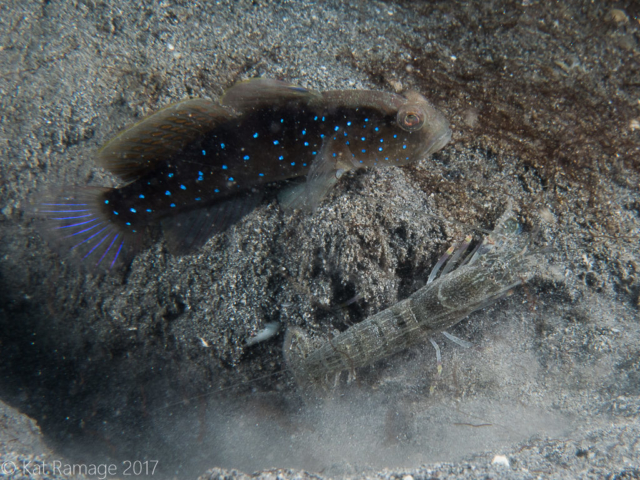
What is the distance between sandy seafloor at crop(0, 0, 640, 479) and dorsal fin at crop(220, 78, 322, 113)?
0.50 metres

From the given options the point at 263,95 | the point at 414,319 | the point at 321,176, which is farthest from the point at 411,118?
the point at 414,319

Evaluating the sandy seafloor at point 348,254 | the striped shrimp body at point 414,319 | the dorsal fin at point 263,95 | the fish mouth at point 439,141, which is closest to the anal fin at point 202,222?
the sandy seafloor at point 348,254

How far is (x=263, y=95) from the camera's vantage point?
2.31 meters

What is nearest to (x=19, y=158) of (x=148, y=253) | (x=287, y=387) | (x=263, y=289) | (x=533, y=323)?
(x=148, y=253)

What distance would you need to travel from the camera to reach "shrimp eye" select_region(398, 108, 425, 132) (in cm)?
230

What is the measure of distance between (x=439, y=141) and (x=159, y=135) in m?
2.19

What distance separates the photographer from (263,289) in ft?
9.30

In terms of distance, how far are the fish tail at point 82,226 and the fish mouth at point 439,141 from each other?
105 inches

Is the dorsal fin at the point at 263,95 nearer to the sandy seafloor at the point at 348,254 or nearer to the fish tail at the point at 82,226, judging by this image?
the sandy seafloor at the point at 348,254

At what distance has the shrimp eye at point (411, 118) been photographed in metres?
2.30

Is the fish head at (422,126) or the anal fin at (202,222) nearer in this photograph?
the fish head at (422,126)

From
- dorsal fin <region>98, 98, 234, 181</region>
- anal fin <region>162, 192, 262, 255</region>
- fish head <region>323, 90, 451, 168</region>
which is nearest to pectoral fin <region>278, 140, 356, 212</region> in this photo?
fish head <region>323, 90, 451, 168</region>

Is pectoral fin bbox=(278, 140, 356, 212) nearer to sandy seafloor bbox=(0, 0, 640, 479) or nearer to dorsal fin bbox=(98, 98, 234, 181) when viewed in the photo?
sandy seafloor bbox=(0, 0, 640, 479)

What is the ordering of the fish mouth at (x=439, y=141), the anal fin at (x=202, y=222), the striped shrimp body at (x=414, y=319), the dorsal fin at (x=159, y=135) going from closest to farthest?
the dorsal fin at (x=159, y=135) < the fish mouth at (x=439, y=141) < the anal fin at (x=202, y=222) < the striped shrimp body at (x=414, y=319)
